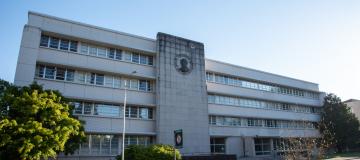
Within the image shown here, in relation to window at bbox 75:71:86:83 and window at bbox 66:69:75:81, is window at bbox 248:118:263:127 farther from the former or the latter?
window at bbox 66:69:75:81

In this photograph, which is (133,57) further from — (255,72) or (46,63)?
(255,72)

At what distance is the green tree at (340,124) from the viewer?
55.0 m

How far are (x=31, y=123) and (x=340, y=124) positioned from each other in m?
51.2

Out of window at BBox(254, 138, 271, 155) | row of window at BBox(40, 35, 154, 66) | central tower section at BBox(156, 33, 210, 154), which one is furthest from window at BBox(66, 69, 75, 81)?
window at BBox(254, 138, 271, 155)

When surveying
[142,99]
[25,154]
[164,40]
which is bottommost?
[25,154]

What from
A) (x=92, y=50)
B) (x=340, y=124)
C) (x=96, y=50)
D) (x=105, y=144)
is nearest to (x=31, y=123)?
(x=105, y=144)

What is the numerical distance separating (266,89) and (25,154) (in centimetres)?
3901

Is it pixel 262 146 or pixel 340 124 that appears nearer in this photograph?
pixel 262 146

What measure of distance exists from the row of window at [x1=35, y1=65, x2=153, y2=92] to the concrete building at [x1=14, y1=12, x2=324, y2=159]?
0.09 metres

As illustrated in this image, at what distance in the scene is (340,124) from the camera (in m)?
55.0

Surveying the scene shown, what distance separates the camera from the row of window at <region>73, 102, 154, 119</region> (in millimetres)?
31016

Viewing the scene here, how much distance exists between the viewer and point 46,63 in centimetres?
2966

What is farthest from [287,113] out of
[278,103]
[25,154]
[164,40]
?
[25,154]

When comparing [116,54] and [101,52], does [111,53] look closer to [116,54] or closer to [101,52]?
[116,54]
